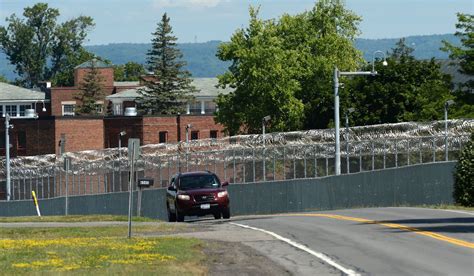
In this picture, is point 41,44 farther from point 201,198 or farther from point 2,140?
point 201,198

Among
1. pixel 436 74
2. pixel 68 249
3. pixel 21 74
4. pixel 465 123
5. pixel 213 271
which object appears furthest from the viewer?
pixel 21 74

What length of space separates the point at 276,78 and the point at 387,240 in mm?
64923

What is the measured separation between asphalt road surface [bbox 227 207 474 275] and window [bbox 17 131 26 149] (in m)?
58.3

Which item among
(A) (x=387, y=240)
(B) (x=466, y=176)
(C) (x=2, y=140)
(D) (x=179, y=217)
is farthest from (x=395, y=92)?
(A) (x=387, y=240)

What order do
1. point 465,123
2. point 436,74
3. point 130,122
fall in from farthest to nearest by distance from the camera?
point 130,122
point 436,74
point 465,123

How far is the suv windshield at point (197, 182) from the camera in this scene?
4103cm

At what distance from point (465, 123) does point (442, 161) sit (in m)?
4.09

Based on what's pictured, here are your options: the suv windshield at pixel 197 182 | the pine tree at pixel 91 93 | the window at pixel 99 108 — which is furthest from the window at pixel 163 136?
the suv windshield at pixel 197 182

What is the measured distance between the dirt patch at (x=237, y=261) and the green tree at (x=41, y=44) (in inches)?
5891

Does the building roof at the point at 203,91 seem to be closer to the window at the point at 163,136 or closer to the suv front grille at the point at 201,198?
the window at the point at 163,136

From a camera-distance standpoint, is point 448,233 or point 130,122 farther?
point 130,122

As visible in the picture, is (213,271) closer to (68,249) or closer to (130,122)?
(68,249)

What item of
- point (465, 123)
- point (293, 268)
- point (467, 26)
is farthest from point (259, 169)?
point (293, 268)

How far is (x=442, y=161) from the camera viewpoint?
5038cm
